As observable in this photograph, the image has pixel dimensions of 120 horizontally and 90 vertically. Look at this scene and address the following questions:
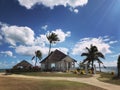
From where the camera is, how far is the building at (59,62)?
62938 millimetres

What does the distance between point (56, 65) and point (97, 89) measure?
1554 inches

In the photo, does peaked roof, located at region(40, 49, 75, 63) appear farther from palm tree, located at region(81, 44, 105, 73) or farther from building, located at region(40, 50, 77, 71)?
palm tree, located at region(81, 44, 105, 73)

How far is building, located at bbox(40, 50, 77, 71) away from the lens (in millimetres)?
62938

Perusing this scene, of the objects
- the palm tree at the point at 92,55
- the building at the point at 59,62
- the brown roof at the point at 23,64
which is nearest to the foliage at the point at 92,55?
the palm tree at the point at 92,55

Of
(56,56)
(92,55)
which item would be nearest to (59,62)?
(56,56)

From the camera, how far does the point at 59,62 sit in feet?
209

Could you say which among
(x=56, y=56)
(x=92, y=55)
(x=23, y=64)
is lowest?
(x=23, y=64)

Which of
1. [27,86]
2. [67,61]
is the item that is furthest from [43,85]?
[67,61]

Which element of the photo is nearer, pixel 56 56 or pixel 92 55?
pixel 92 55

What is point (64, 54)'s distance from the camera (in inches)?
2611

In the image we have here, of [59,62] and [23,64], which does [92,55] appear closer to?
[59,62]

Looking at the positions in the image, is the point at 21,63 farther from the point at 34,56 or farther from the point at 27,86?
the point at 27,86

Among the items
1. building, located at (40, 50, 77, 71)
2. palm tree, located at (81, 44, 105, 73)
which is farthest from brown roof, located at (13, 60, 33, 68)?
palm tree, located at (81, 44, 105, 73)

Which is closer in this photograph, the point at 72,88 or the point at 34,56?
the point at 72,88
